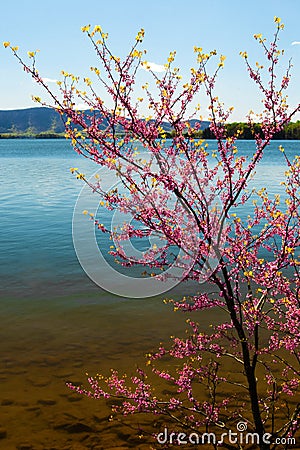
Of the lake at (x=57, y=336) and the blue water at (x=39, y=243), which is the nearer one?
the lake at (x=57, y=336)

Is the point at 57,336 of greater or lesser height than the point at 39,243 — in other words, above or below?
below

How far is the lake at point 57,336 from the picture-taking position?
9.30 meters

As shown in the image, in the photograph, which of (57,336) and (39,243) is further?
(39,243)

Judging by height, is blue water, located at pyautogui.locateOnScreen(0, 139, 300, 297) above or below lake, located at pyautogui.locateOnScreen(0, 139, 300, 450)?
above

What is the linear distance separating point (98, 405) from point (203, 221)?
602 centimetres

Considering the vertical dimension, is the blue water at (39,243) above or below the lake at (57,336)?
above

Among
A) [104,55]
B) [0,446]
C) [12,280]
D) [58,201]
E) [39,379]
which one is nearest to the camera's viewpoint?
[104,55]

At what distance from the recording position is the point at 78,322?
47.2 feet

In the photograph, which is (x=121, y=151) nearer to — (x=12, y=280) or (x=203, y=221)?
(x=203, y=221)

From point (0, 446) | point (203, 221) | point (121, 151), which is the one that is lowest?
point (0, 446)

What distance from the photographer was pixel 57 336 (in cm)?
1341

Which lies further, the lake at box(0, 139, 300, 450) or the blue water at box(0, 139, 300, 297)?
the blue water at box(0, 139, 300, 297)

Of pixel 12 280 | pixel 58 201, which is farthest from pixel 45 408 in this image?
pixel 58 201

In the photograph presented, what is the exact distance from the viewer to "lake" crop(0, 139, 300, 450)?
930cm
